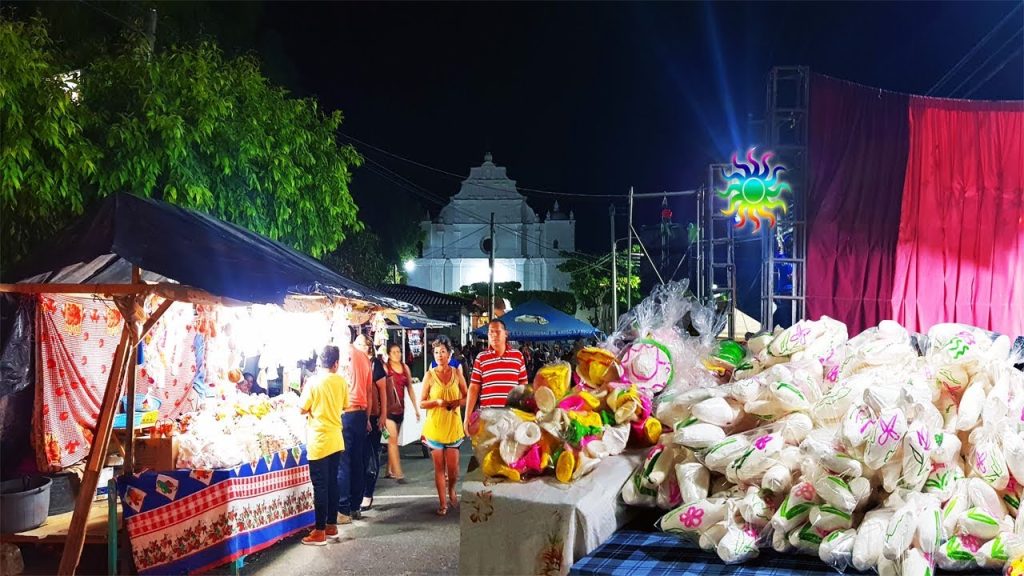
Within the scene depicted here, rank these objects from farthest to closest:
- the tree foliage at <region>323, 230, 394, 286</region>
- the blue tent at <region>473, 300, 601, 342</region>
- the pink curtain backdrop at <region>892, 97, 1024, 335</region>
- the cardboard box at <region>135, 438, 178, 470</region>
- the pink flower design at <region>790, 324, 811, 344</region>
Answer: the tree foliage at <region>323, 230, 394, 286</region> → the blue tent at <region>473, 300, 601, 342</region> → the cardboard box at <region>135, 438, 178, 470</region> → the pink curtain backdrop at <region>892, 97, 1024, 335</region> → the pink flower design at <region>790, 324, 811, 344</region>

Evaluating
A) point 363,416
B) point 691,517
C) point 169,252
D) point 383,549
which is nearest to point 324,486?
point 383,549

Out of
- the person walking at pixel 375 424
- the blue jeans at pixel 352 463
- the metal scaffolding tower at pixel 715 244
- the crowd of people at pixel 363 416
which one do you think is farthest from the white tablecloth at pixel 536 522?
the metal scaffolding tower at pixel 715 244

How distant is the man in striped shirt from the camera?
691 cm

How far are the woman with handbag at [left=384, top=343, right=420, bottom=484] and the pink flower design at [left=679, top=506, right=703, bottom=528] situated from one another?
7064 mm

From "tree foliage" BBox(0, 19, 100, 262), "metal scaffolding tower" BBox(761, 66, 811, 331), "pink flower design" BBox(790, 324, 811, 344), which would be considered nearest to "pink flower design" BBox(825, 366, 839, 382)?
"pink flower design" BBox(790, 324, 811, 344)

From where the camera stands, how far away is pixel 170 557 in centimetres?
543

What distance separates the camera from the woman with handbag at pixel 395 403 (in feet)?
30.6

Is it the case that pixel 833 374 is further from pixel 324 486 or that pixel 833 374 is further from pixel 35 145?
pixel 35 145

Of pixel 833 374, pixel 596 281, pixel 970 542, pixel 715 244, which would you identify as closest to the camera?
pixel 970 542

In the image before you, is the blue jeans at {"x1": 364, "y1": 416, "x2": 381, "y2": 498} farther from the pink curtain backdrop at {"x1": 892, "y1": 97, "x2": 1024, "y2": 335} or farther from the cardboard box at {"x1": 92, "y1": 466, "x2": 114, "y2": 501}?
the pink curtain backdrop at {"x1": 892, "y1": 97, "x2": 1024, "y2": 335}

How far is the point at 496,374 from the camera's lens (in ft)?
22.8

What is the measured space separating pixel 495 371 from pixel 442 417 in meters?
0.95

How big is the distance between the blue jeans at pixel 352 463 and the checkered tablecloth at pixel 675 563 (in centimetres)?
483

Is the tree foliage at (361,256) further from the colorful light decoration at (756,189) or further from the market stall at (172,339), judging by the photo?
the colorful light decoration at (756,189)
